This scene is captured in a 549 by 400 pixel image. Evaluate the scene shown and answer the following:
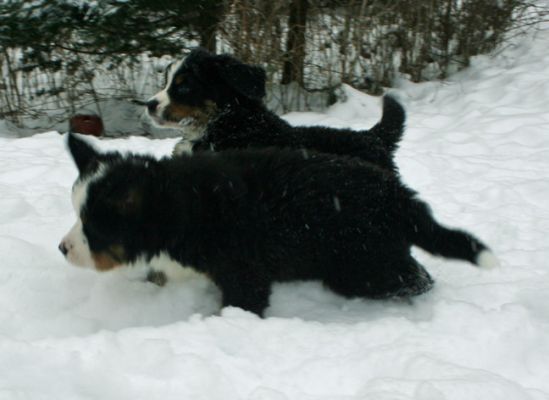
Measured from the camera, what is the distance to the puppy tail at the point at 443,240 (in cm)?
305

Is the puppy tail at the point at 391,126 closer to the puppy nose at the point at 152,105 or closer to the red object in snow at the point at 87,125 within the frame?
the puppy nose at the point at 152,105

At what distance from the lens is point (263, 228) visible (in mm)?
3168

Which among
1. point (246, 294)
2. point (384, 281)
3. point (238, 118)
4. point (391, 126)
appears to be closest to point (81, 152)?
point (246, 294)

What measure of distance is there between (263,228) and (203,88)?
1.71 meters

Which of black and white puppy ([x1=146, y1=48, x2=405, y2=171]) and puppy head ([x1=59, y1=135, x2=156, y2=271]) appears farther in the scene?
black and white puppy ([x1=146, y1=48, x2=405, y2=171])

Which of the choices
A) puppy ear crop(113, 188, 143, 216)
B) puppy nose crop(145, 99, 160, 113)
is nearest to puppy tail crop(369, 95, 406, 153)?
puppy nose crop(145, 99, 160, 113)

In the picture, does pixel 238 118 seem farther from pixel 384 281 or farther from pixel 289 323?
pixel 289 323

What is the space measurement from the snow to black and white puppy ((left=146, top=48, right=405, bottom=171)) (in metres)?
0.81

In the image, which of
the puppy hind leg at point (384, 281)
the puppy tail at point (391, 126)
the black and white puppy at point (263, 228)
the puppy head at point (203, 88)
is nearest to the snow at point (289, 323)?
the puppy hind leg at point (384, 281)

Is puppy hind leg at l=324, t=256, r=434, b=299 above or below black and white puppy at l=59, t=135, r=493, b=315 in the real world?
below

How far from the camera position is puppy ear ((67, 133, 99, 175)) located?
3252 mm

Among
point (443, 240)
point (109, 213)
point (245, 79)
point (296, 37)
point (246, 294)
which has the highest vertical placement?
point (245, 79)

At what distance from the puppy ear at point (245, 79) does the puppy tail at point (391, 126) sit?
2.75ft

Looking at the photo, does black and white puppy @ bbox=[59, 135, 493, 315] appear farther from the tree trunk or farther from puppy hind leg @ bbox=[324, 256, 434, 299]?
the tree trunk
